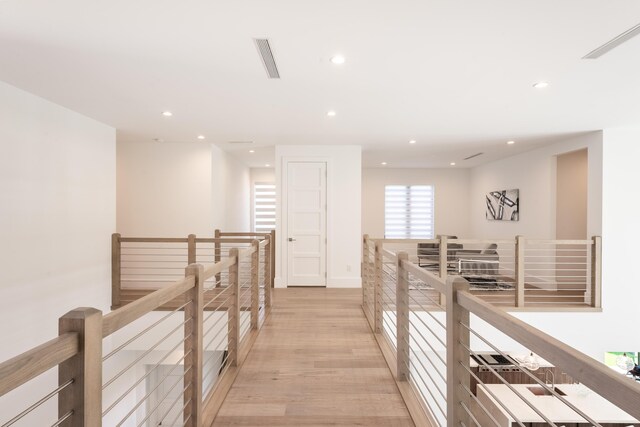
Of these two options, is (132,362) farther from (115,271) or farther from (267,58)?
(115,271)

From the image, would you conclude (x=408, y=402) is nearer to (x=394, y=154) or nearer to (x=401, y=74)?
(x=401, y=74)

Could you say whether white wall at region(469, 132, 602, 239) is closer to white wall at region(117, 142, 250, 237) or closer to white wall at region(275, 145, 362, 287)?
white wall at region(275, 145, 362, 287)

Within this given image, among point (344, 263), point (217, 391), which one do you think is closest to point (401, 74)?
point (217, 391)

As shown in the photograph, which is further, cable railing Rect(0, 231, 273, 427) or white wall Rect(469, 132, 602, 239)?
white wall Rect(469, 132, 602, 239)

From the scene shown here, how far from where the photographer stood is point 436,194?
929cm

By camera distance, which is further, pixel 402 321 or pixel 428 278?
pixel 402 321

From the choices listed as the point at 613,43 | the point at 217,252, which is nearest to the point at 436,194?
the point at 217,252

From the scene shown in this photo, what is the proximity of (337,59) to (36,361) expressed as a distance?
2.57m

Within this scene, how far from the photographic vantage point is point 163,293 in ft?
5.28

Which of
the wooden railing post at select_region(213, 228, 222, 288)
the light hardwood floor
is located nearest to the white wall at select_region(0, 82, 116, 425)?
the wooden railing post at select_region(213, 228, 222, 288)

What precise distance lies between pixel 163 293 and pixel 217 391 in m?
1.23

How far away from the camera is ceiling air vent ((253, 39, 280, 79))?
2.56 meters

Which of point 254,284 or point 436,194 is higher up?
point 436,194

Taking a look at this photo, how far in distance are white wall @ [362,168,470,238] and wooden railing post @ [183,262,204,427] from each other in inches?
295
